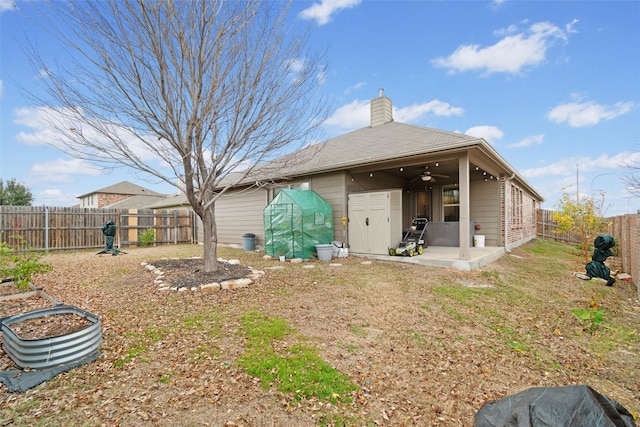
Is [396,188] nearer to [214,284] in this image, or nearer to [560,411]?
[214,284]

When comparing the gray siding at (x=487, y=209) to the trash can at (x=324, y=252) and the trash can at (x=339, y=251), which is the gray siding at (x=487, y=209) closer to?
the trash can at (x=339, y=251)

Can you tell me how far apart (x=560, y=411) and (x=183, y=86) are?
254 inches

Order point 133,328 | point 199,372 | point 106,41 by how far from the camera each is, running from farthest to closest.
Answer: point 106,41 → point 133,328 → point 199,372

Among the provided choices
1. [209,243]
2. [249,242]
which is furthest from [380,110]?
[209,243]

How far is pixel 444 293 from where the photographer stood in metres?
5.21

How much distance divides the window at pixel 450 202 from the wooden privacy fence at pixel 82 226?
12424 mm

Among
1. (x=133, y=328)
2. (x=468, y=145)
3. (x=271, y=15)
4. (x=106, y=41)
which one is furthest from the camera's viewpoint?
(x=468, y=145)

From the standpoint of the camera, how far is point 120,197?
31.9 metres

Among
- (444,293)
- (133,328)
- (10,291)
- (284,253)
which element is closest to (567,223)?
(444,293)

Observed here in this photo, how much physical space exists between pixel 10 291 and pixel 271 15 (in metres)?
6.92

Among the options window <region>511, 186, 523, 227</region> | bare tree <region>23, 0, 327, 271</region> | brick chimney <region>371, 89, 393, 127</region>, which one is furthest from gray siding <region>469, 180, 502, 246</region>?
bare tree <region>23, 0, 327, 271</region>

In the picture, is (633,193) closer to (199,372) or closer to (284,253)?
(284,253)

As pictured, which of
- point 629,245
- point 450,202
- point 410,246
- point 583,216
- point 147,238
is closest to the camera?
point 629,245

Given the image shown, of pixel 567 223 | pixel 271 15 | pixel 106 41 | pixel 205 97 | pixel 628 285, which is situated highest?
pixel 271 15
